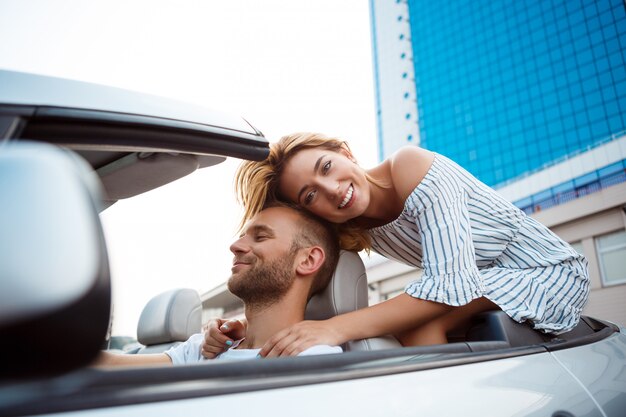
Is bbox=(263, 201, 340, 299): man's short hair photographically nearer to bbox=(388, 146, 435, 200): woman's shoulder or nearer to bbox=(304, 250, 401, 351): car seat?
bbox=(304, 250, 401, 351): car seat

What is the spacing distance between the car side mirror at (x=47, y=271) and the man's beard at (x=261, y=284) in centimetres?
157

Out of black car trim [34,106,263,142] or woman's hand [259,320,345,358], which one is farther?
woman's hand [259,320,345,358]

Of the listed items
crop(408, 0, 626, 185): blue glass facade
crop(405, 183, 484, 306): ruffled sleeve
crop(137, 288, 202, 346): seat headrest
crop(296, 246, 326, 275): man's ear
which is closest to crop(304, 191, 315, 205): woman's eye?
crop(296, 246, 326, 275): man's ear

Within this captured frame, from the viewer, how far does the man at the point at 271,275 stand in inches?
79.9

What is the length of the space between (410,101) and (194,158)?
57.6m

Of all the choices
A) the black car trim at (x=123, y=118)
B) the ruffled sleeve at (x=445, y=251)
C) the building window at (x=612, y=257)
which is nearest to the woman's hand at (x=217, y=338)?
the ruffled sleeve at (x=445, y=251)

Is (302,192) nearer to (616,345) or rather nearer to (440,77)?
(616,345)

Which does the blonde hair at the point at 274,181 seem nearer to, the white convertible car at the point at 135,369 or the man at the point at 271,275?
the man at the point at 271,275

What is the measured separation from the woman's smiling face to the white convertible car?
75 cm

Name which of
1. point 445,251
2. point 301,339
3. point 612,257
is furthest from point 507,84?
point 301,339

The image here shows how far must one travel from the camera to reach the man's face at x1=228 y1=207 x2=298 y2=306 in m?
2.03

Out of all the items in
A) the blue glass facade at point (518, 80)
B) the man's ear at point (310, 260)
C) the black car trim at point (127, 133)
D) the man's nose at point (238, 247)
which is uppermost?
the blue glass facade at point (518, 80)

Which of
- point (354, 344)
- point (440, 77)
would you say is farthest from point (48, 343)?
point (440, 77)

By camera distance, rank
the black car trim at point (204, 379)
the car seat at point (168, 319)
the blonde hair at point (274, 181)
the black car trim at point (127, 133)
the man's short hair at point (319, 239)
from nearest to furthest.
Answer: the black car trim at point (204, 379)
the black car trim at point (127, 133)
the man's short hair at point (319, 239)
the blonde hair at point (274, 181)
the car seat at point (168, 319)
